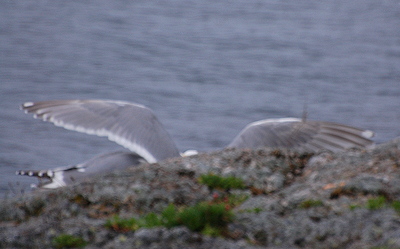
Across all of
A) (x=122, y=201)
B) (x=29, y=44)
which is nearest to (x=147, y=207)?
(x=122, y=201)

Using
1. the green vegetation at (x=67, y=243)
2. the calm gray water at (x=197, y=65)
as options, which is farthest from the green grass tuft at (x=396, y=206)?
the calm gray water at (x=197, y=65)

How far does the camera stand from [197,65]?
16391 millimetres

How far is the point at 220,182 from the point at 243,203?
37 centimetres

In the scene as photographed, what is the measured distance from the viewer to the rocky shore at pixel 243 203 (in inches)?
170

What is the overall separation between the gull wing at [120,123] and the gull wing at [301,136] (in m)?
0.69

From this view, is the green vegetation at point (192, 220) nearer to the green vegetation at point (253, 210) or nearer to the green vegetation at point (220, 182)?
the green vegetation at point (253, 210)

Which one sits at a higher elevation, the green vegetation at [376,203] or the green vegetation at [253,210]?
the green vegetation at [376,203]

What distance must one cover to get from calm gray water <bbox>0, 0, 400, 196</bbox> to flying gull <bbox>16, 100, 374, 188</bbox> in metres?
3.32

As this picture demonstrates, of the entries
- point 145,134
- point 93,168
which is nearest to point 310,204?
point 93,168

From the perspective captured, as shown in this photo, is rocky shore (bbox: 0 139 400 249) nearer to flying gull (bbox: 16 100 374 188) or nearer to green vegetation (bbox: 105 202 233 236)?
green vegetation (bbox: 105 202 233 236)

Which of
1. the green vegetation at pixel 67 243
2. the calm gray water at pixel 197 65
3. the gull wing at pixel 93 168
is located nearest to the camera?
the green vegetation at pixel 67 243

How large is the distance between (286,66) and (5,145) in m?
6.97

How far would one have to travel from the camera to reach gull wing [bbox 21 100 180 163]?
278 inches

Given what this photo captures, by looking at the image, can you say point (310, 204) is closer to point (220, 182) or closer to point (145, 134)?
point (220, 182)
